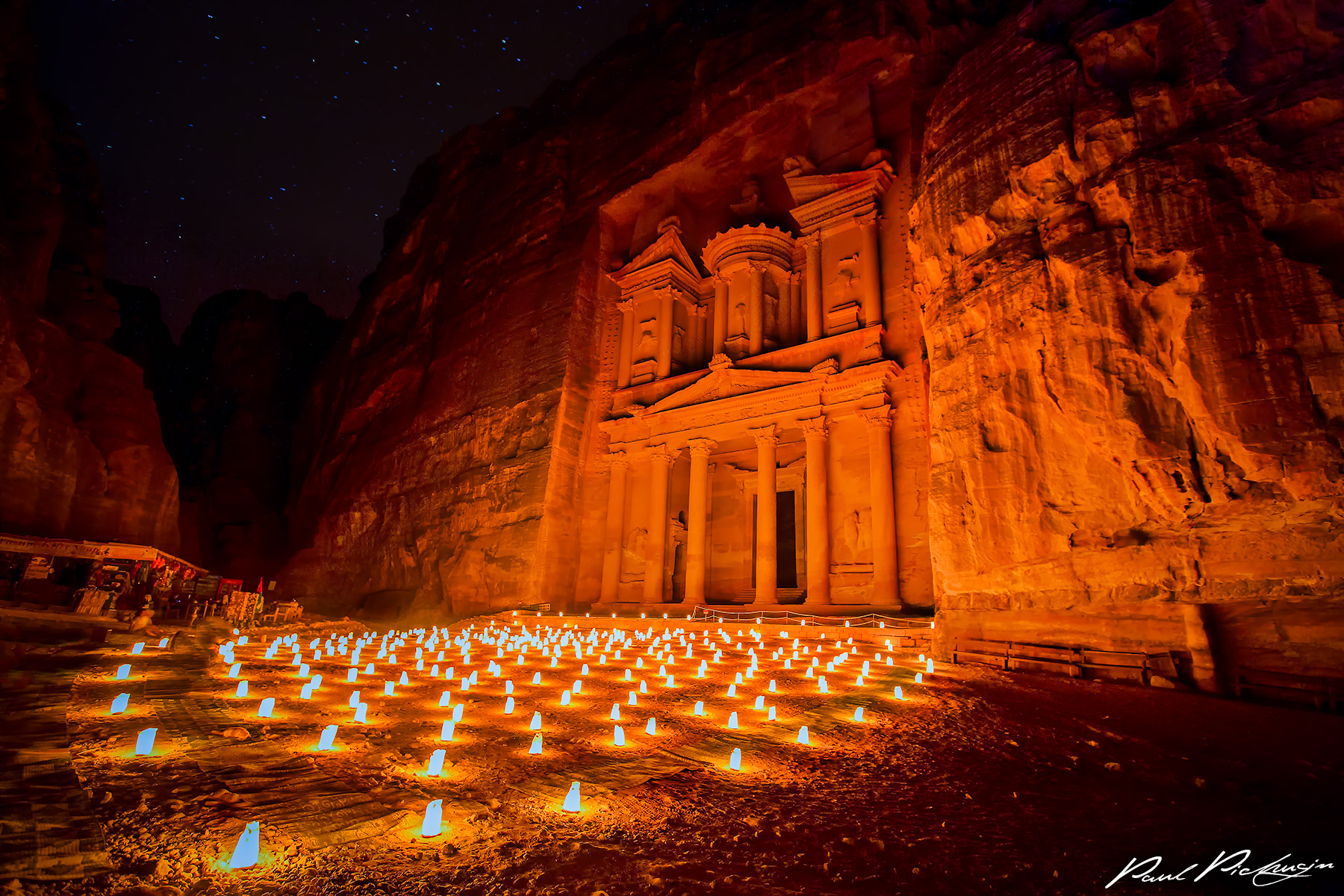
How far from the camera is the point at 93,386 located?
2134 centimetres

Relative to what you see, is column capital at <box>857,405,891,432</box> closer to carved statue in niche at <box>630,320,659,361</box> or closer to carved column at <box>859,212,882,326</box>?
carved column at <box>859,212,882,326</box>

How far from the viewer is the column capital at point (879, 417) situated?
18.5 meters

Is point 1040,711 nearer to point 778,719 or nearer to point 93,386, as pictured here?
point 778,719

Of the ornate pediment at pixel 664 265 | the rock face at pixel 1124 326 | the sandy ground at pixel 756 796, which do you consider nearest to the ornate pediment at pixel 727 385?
the rock face at pixel 1124 326

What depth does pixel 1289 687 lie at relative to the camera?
263 inches

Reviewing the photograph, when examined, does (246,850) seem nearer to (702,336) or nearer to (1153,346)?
(1153,346)

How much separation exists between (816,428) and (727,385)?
3922 millimetres

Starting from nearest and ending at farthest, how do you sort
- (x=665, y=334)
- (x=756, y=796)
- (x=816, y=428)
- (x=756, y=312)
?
(x=756, y=796), (x=816, y=428), (x=756, y=312), (x=665, y=334)

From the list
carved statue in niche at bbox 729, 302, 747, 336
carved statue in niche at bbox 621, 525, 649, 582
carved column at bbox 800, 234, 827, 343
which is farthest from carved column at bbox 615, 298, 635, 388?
carved column at bbox 800, 234, 827, 343

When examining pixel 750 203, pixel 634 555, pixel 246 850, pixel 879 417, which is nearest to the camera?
pixel 246 850

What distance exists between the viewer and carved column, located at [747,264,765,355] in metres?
23.1

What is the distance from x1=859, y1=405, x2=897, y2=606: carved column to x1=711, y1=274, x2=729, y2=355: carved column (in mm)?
7075

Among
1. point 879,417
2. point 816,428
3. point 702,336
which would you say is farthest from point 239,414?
point 879,417
